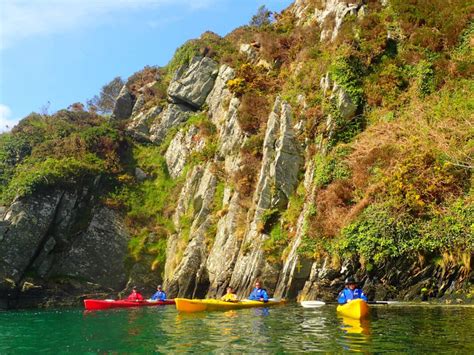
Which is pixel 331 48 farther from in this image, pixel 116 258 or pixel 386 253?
pixel 116 258

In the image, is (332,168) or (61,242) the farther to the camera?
(61,242)

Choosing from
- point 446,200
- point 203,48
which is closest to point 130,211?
point 203,48

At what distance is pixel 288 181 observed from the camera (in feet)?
83.0

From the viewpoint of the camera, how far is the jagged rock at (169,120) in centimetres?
4284

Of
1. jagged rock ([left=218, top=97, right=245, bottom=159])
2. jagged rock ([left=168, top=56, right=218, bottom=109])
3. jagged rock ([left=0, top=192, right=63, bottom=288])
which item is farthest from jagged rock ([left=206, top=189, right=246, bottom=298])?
jagged rock ([left=168, top=56, right=218, bottom=109])

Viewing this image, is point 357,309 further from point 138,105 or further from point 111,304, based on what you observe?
point 138,105

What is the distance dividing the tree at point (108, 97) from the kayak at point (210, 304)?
44.5 meters

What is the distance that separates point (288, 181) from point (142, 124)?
23505mm

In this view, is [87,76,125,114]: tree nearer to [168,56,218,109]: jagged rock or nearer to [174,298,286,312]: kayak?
[168,56,218,109]: jagged rock

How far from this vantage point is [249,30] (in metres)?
44.9

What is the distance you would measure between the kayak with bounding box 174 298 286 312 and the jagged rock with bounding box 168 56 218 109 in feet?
83.8

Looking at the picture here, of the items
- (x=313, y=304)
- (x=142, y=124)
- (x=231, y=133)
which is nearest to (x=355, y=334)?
(x=313, y=304)

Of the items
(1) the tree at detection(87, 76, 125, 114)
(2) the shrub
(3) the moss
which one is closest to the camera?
(3) the moss

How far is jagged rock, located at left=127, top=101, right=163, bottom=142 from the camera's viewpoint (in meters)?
43.3
